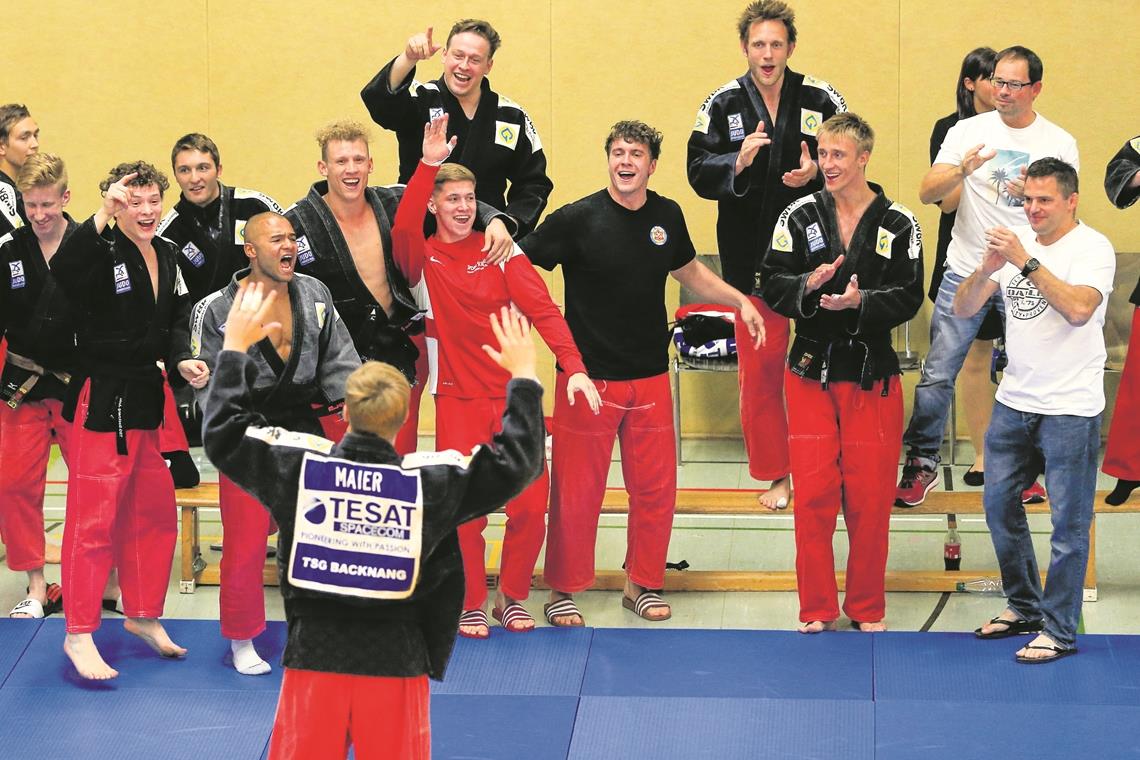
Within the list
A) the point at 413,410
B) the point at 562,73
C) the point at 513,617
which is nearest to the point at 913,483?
the point at 513,617

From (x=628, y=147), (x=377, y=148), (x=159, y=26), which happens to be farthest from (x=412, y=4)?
(x=628, y=147)

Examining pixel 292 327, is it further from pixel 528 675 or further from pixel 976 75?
pixel 976 75

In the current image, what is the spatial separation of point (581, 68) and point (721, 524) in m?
2.94

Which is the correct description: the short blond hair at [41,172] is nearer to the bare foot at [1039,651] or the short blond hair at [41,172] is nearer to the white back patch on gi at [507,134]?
the white back patch on gi at [507,134]

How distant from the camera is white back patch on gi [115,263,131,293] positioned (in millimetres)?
5496

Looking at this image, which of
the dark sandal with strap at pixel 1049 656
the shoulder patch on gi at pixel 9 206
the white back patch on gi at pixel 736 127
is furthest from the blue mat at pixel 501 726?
the shoulder patch on gi at pixel 9 206

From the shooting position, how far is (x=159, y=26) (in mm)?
9031

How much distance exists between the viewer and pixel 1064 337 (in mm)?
5367

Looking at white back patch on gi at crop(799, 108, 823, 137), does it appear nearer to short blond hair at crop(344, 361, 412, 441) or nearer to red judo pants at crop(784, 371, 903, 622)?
red judo pants at crop(784, 371, 903, 622)

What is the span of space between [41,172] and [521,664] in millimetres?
2562

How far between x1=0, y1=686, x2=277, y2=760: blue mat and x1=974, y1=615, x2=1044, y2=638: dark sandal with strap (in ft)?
8.91

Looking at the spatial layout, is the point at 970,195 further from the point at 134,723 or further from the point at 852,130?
the point at 134,723

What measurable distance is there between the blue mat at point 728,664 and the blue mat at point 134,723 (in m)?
1.22

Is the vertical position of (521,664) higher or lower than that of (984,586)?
lower
